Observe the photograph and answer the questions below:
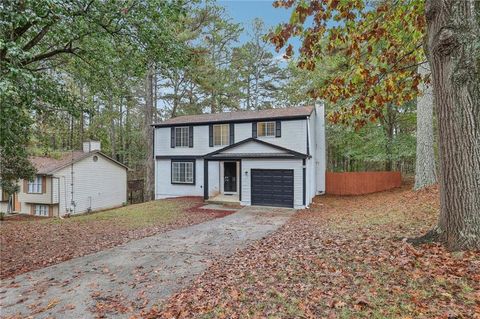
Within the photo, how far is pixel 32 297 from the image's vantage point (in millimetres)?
4730

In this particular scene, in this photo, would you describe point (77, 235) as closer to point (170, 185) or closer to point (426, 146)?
point (170, 185)

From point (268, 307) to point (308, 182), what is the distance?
11.6 metres

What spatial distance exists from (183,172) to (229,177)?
3.37m

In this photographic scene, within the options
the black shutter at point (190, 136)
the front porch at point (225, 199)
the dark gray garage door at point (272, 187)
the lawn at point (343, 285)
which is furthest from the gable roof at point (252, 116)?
the lawn at point (343, 285)

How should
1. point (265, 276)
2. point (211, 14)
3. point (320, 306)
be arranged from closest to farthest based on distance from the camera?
point (320, 306) < point (265, 276) < point (211, 14)

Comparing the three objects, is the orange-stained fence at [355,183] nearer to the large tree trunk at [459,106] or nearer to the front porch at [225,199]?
the front porch at [225,199]

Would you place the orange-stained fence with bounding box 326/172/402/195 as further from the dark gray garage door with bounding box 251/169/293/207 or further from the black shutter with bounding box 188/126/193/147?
the black shutter with bounding box 188/126/193/147

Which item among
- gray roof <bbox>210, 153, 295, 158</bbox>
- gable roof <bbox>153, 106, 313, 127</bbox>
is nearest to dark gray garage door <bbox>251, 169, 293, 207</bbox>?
gray roof <bbox>210, 153, 295, 158</bbox>

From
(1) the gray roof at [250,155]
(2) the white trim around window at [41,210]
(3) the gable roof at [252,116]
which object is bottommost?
(2) the white trim around window at [41,210]

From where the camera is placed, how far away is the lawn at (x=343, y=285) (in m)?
3.14

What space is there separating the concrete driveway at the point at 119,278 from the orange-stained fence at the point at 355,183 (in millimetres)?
12093

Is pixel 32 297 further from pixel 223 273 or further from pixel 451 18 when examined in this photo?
pixel 451 18

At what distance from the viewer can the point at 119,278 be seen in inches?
210

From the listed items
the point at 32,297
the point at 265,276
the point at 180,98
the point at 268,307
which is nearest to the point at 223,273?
the point at 265,276
